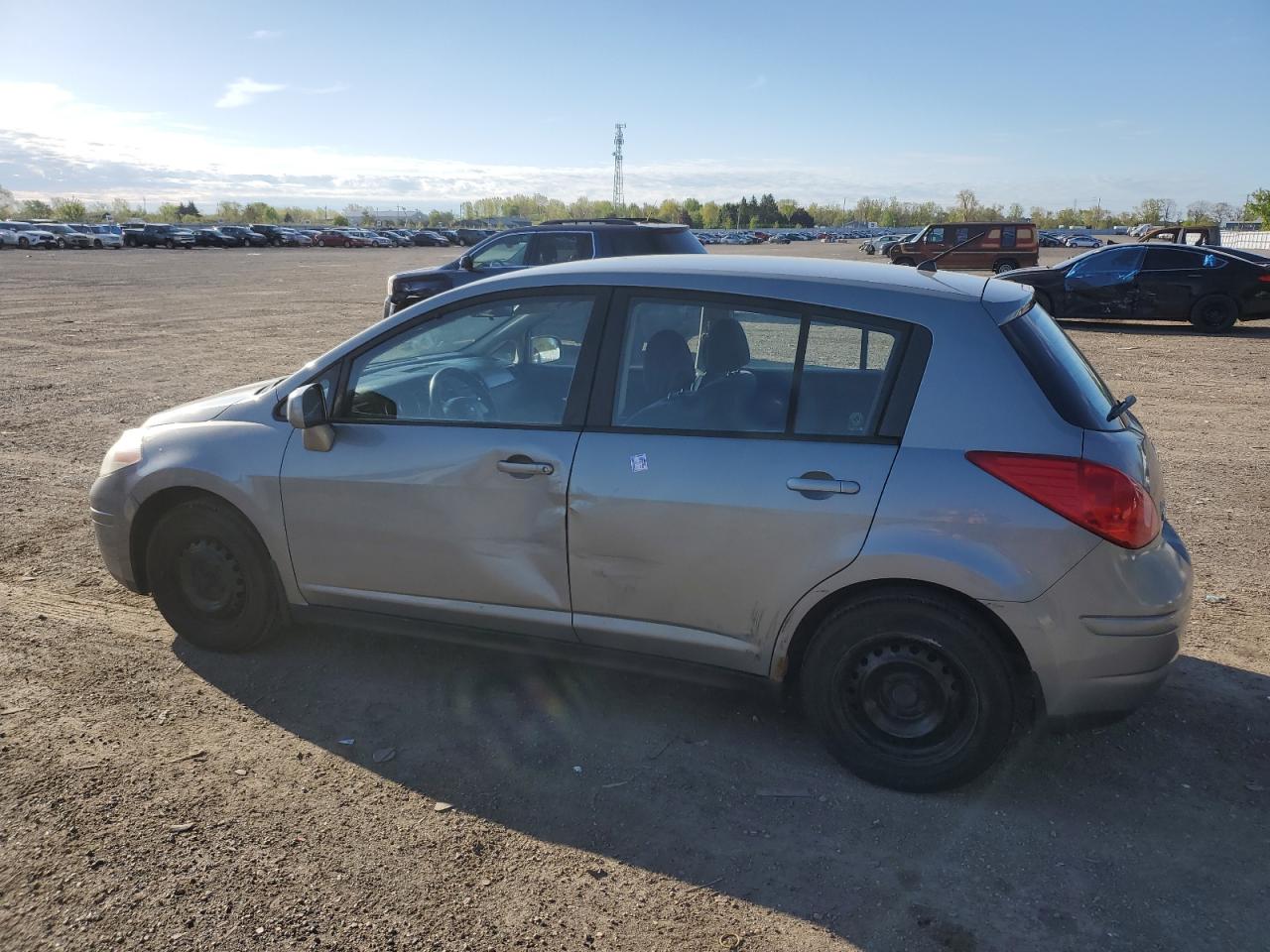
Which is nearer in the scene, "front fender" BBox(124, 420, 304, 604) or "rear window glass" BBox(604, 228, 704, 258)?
"front fender" BBox(124, 420, 304, 604)

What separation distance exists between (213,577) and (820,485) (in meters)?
2.75

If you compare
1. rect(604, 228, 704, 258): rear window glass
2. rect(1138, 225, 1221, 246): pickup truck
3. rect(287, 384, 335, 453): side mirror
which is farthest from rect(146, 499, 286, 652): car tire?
rect(1138, 225, 1221, 246): pickup truck

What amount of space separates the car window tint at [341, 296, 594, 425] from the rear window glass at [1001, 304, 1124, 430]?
1.59 m

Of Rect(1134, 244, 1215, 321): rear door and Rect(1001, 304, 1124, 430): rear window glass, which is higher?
Rect(1001, 304, 1124, 430): rear window glass

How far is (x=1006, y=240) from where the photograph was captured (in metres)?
29.2

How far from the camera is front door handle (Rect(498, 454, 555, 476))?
3510mm

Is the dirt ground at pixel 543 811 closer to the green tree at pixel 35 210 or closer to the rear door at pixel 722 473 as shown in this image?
the rear door at pixel 722 473

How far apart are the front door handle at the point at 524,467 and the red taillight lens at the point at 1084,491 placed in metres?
1.57

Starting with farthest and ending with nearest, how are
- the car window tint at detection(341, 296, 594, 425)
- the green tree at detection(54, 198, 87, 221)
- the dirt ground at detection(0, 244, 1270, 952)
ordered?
the green tree at detection(54, 198, 87, 221) → the car window tint at detection(341, 296, 594, 425) → the dirt ground at detection(0, 244, 1270, 952)

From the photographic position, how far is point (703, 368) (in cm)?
375

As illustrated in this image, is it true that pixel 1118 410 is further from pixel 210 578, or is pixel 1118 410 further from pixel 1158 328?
pixel 1158 328

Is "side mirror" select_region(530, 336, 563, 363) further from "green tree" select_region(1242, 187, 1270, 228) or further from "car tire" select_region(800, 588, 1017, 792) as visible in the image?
"green tree" select_region(1242, 187, 1270, 228)

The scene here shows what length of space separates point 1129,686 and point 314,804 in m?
2.77

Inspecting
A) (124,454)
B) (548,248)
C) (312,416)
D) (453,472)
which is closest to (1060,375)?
(453,472)
